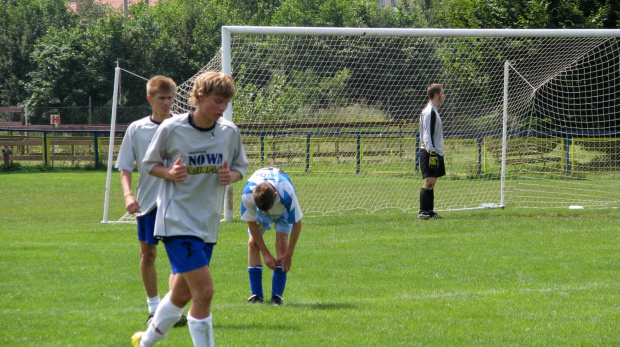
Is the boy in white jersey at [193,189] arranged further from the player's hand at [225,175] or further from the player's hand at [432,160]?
the player's hand at [432,160]

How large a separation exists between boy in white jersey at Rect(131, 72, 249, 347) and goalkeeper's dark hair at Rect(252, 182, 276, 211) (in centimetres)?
127

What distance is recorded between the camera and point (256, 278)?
701cm

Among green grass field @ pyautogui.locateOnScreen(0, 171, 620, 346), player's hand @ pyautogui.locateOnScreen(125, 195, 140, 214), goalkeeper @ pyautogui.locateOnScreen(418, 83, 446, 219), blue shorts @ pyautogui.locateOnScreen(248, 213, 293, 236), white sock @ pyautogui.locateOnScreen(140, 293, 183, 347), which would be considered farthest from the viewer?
goalkeeper @ pyautogui.locateOnScreen(418, 83, 446, 219)

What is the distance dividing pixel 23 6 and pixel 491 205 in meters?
42.0

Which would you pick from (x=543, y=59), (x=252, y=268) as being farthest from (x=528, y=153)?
(x=252, y=268)

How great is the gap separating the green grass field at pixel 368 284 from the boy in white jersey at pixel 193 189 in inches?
38.5

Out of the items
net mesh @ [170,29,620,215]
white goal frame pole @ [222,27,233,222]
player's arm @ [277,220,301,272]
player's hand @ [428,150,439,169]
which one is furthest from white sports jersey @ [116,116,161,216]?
net mesh @ [170,29,620,215]

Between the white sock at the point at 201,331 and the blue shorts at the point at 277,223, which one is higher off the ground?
the blue shorts at the point at 277,223

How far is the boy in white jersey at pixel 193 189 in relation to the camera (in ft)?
15.2

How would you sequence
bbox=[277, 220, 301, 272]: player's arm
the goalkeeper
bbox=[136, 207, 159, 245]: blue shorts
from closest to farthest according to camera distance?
bbox=[136, 207, 159, 245]: blue shorts → bbox=[277, 220, 301, 272]: player's arm → the goalkeeper

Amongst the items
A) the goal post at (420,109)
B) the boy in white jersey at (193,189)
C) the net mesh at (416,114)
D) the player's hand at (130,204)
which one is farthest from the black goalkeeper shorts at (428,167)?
the boy in white jersey at (193,189)

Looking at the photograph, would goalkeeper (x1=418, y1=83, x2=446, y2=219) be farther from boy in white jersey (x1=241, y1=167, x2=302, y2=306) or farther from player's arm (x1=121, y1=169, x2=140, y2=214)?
player's arm (x1=121, y1=169, x2=140, y2=214)

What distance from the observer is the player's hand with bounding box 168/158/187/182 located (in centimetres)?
456

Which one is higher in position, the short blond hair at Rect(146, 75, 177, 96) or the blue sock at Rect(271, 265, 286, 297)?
the short blond hair at Rect(146, 75, 177, 96)
